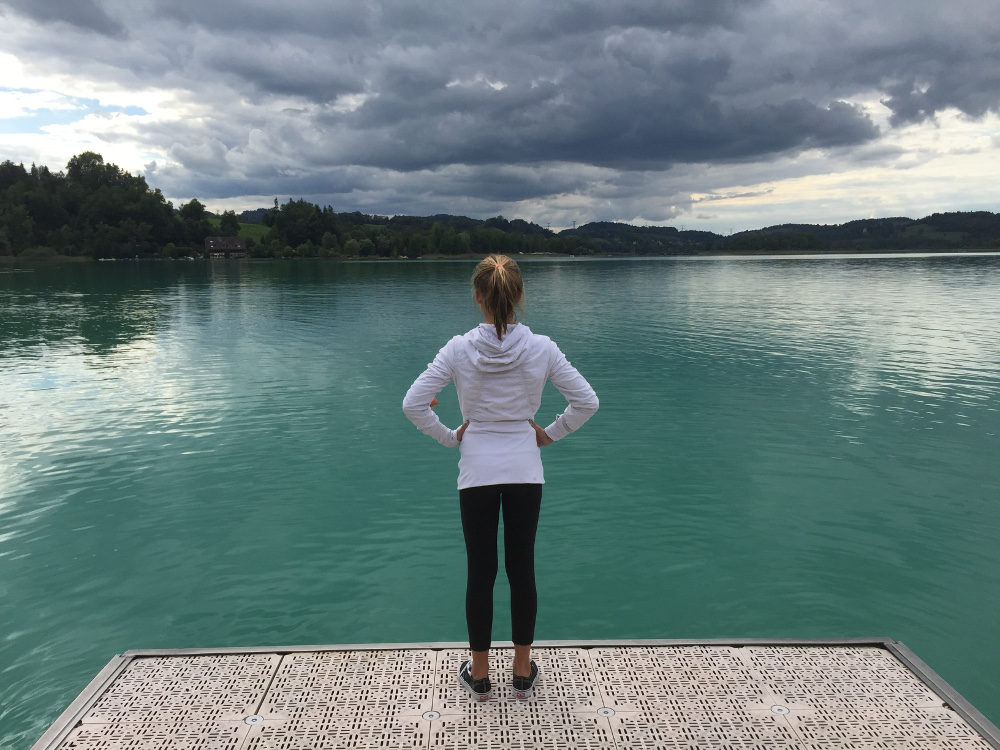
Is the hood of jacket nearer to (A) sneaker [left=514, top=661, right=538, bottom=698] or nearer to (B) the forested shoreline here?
(A) sneaker [left=514, top=661, right=538, bottom=698]

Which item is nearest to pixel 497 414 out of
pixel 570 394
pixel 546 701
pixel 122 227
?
pixel 570 394

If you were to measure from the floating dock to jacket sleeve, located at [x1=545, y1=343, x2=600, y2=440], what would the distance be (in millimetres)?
1843

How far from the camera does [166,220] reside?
178m

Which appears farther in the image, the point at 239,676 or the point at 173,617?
the point at 173,617

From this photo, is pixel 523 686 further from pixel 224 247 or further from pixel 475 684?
pixel 224 247

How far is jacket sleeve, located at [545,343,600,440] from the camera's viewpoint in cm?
410

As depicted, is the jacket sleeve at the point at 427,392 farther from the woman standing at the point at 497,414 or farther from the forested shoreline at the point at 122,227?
the forested shoreline at the point at 122,227

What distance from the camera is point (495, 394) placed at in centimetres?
397

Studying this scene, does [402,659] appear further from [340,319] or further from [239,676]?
[340,319]

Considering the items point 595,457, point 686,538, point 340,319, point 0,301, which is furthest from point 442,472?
point 0,301

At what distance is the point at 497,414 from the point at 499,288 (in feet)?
2.61

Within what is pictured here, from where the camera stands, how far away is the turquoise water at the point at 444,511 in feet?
21.9

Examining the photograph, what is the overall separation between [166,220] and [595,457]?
197m

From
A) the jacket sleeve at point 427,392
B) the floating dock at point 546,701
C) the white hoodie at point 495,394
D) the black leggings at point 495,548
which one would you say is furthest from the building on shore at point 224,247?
the black leggings at point 495,548
